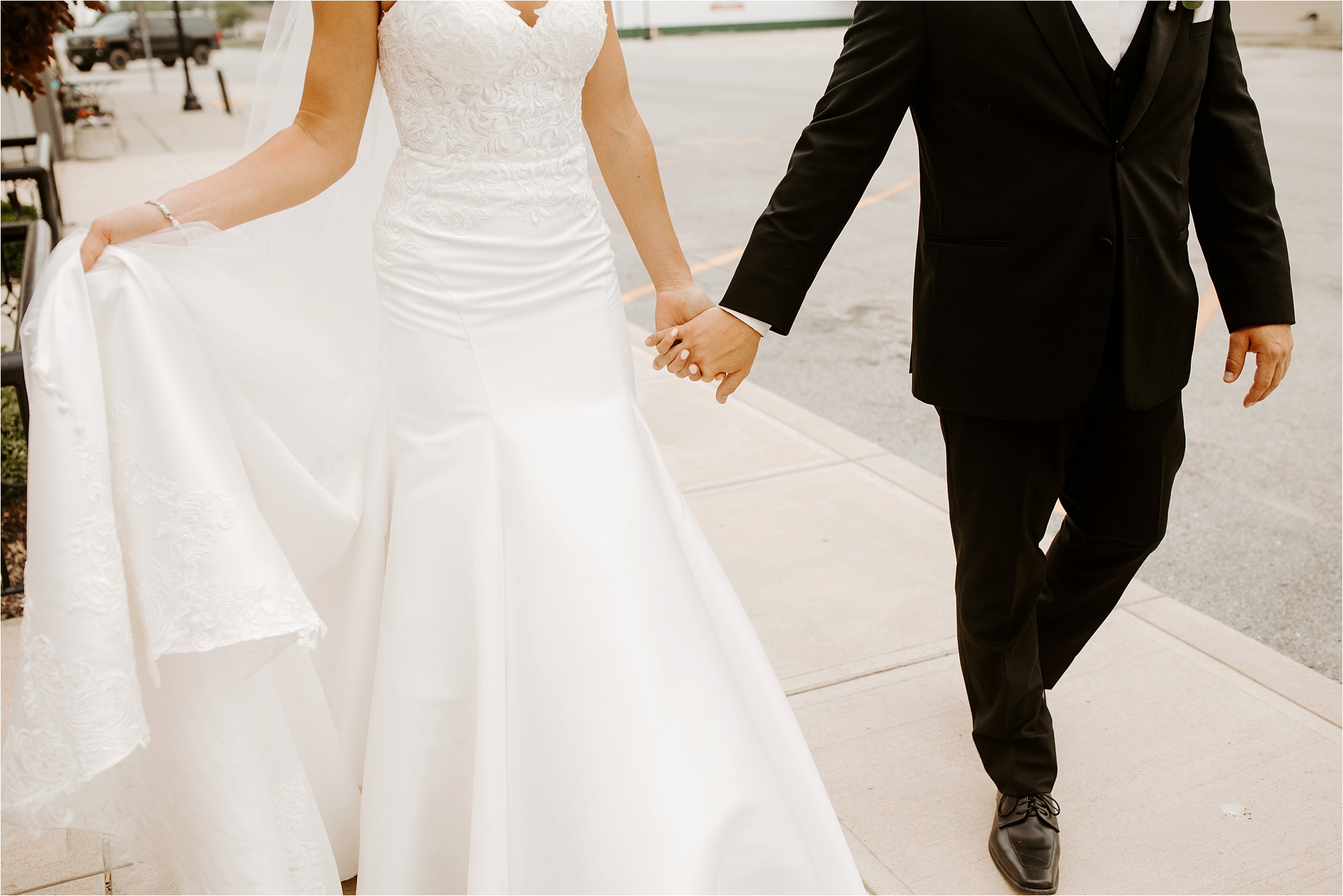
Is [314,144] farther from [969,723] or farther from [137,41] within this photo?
[137,41]

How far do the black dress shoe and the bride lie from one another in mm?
493

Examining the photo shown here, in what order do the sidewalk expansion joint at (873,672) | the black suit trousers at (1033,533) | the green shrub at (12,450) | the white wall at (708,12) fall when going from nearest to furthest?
1. the black suit trousers at (1033,533)
2. the sidewalk expansion joint at (873,672)
3. the green shrub at (12,450)
4. the white wall at (708,12)

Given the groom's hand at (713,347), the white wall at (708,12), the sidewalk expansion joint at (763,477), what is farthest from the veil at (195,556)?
the white wall at (708,12)

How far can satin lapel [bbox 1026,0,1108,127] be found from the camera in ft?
6.81

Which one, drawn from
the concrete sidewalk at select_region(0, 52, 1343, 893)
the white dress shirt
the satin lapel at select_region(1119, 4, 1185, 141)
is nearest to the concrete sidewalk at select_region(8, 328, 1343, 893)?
the concrete sidewalk at select_region(0, 52, 1343, 893)

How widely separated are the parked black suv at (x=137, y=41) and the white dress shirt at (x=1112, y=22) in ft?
131

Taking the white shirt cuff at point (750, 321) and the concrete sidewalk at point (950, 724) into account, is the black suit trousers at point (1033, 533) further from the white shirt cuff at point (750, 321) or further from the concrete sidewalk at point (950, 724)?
the white shirt cuff at point (750, 321)

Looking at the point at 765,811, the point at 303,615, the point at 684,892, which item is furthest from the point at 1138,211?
the point at 303,615

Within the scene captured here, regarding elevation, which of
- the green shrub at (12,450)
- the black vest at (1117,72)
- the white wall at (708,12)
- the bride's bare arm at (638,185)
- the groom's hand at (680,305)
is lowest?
the white wall at (708,12)

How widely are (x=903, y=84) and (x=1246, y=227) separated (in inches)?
33.7

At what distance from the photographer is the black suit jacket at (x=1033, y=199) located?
84.2 inches

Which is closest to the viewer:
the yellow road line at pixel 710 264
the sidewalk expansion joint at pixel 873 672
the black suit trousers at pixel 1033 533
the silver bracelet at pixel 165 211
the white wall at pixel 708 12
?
the silver bracelet at pixel 165 211

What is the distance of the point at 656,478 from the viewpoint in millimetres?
2369

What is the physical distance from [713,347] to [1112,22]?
3.27 feet
